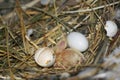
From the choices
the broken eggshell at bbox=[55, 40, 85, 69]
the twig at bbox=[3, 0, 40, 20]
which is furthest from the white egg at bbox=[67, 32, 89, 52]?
the twig at bbox=[3, 0, 40, 20]

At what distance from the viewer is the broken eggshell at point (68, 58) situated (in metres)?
1.49

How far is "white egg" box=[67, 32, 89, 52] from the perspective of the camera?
1.49 metres

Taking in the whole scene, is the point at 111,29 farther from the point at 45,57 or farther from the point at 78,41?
the point at 45,57

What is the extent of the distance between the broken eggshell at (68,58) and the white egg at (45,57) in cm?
5

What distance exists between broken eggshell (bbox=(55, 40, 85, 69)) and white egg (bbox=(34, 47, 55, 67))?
47mm

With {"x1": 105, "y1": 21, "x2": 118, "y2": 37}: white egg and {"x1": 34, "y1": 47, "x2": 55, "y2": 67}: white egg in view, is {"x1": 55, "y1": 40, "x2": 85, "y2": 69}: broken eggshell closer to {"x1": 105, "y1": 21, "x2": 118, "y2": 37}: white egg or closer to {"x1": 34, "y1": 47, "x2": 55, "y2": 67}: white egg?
{"x1": 34, "y1": 47, "x2": 55, "y2": 67}: white egg

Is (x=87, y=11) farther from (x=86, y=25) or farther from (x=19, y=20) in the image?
(x=19, y=20)

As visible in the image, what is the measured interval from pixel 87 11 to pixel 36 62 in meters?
0.35

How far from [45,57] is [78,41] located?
0.16 meters

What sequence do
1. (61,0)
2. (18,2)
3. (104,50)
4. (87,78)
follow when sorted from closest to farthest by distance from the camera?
(87,78) < (104,50) < (18,2) < (61,0)

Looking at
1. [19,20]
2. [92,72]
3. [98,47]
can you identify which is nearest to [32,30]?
[19,20]

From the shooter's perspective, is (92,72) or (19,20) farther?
(19,20)

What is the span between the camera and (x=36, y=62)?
59.3 inches

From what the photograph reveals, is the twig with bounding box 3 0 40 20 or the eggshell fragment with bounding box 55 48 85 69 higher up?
the twig with bounding box 3 0 40 20
